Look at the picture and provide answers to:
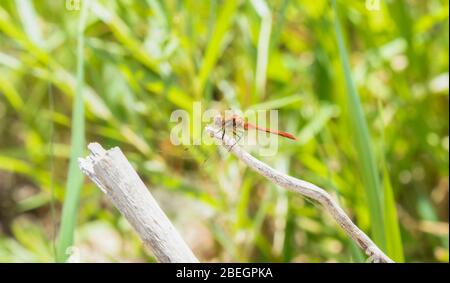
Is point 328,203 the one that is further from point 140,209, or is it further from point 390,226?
point 390,226

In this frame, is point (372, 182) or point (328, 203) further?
point (372, 182)

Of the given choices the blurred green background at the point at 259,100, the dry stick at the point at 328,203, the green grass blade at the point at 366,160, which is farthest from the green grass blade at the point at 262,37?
the dry stick at the point at 328,203

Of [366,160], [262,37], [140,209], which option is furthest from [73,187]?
[262,37]

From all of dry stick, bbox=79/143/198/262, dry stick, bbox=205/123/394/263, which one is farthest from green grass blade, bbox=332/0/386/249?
dry stick, bbox=79/143/198/262

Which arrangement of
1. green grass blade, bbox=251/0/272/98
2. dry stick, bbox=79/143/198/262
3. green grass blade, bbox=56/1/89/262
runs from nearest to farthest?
1. dry stick, bbox=79/143/198/262
2. green grass blade, bbox=56/1/89/262
3. green grass blade, bbox=251/0/272/98

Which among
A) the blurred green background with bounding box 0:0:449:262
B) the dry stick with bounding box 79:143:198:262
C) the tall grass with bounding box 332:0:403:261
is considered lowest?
the dry stick with bounding box 79:143:198:262

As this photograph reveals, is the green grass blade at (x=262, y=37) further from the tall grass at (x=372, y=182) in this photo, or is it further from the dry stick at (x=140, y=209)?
the dry stick at (x=140, y=209)

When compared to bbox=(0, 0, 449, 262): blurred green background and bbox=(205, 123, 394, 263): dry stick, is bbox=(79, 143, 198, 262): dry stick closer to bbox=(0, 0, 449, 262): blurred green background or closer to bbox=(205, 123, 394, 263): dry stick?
bbox=(205, 123, 394, 263): dry stick
